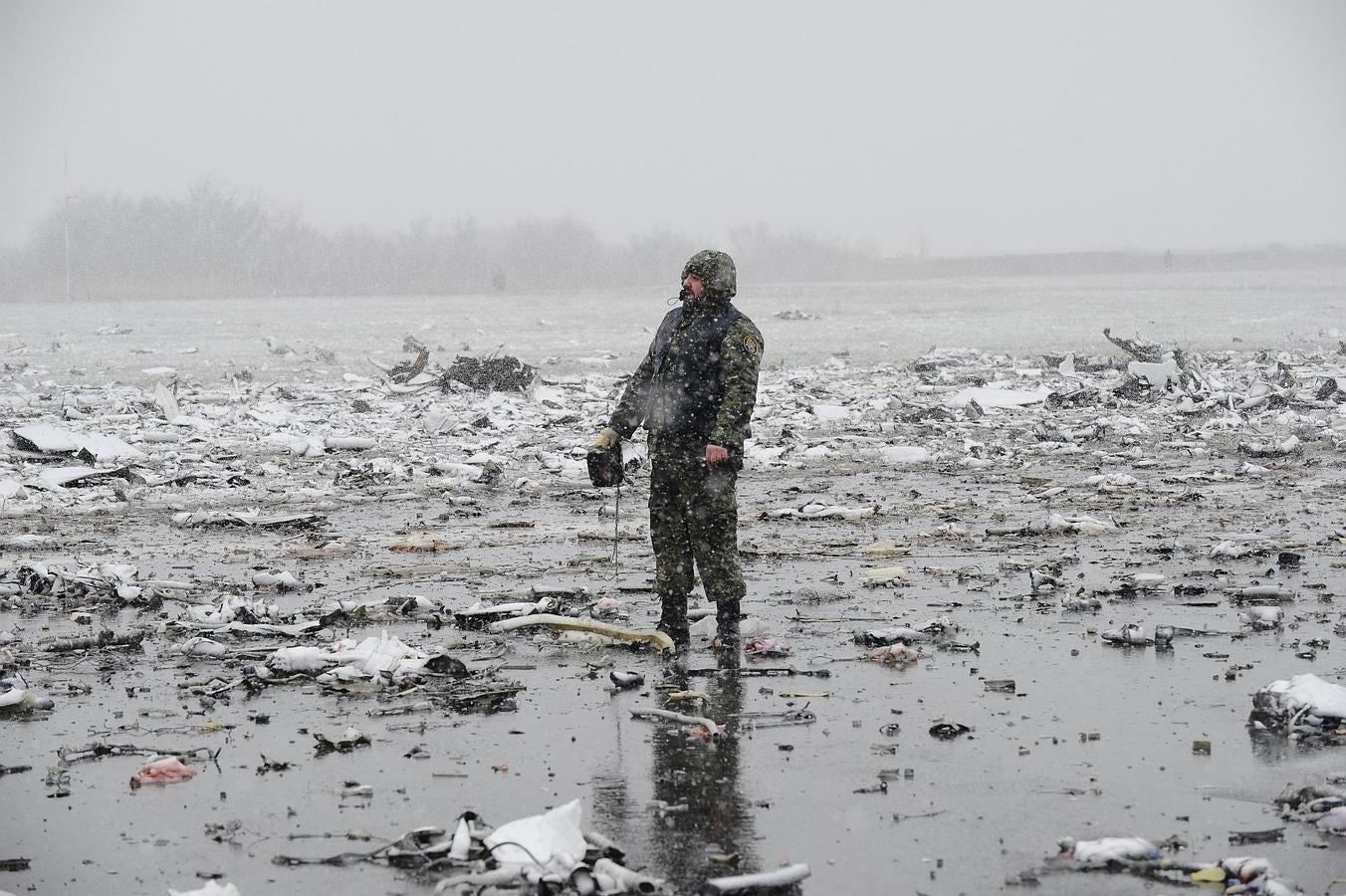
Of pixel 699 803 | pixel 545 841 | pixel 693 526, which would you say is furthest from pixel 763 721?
pixel 545 841

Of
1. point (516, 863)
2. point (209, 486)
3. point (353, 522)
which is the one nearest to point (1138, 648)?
point (516, 863)

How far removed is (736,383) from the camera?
6523mm

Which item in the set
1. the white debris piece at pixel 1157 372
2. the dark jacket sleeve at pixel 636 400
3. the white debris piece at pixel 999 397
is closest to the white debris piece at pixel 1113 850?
the dark jacket sleeve at pixel 636 400

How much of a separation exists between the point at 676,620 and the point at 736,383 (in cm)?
115

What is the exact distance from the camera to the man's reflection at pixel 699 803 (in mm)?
3898

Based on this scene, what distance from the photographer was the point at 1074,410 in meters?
17.9

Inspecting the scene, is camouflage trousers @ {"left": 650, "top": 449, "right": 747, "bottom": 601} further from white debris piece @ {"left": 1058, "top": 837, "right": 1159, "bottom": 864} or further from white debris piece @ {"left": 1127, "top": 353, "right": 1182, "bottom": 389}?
white debris piece @ {"left": 1127, "top": 353, "right": 1182, "bottom": 389}

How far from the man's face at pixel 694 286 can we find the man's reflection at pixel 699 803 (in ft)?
6.32

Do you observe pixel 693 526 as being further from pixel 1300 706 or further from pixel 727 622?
pixel 1300 706

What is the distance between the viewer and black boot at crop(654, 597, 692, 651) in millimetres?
6723

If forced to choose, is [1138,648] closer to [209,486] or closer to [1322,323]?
[209,486]

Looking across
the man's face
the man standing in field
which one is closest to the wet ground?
the man standing in field

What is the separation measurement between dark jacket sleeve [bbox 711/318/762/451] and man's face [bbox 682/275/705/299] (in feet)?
0.71

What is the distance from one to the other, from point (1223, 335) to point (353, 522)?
30.9 m
